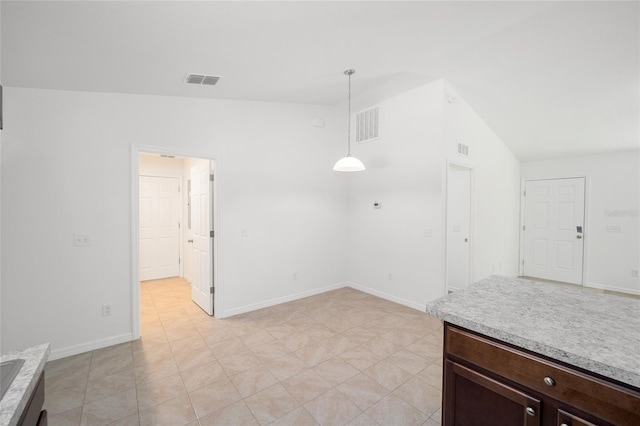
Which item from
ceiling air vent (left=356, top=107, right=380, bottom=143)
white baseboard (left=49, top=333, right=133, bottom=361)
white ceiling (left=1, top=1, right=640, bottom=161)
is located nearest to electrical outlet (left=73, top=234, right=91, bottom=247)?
white baseboard (left=49, top=333, right=133, bottom=361)

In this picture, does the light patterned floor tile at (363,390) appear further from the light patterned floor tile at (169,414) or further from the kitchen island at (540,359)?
the light patterned floor tile at (169,414)

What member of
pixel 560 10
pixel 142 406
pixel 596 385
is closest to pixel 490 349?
pixel 596 385

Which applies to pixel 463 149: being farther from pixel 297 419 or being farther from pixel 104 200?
pixel 104 200

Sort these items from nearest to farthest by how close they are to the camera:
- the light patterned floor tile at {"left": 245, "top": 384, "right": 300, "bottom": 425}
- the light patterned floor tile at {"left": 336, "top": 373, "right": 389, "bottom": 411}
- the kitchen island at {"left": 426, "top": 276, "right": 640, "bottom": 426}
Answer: the kitchen island at {"left": 426, "top": 276, "right": 640, "bottom": 426} < the light patterned floor tile at {"left": 245, "top": 384, "right": 300, "bottom": 425} < the light patterned floor tile at {"left": 336, "top": 373, "right": 389, "bottom": 411}

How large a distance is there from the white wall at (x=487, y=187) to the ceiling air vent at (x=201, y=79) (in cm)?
291

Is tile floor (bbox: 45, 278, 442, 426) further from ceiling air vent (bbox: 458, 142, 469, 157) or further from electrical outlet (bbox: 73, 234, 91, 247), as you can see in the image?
ceiling air vent (bbox: 458, 142, 469, 157)

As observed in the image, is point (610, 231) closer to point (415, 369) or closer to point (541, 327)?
point (415, 369)

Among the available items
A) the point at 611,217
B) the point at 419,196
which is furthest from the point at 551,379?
the point at 611,217

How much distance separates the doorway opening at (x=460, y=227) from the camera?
4570mm

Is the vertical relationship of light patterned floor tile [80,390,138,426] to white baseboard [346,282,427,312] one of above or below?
below

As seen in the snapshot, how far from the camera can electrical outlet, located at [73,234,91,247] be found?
2.89 m

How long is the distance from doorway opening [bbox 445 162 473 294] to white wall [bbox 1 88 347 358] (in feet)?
8.95

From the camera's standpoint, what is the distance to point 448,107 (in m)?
3.89

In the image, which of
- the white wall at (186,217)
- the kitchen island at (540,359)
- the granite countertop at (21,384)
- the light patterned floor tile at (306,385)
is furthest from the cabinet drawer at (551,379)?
the white wall at (186,217)
